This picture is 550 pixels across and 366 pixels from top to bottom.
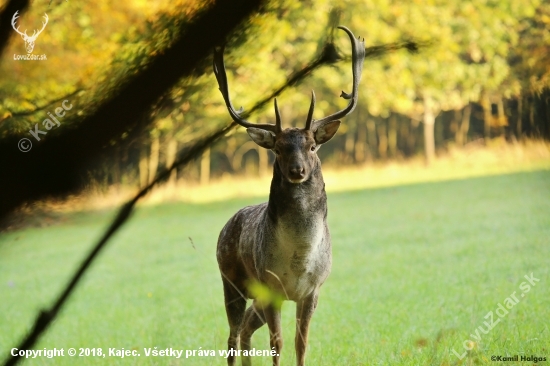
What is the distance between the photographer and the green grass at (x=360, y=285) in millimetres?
6566

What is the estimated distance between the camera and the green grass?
6.57 meters

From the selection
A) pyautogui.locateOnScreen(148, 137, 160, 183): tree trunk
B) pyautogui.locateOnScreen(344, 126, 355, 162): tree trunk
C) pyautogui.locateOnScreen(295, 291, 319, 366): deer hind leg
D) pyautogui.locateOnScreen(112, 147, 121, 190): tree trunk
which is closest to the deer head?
pyautogui.locateOnScreen(295, 291, 319, 366): deer hind leg

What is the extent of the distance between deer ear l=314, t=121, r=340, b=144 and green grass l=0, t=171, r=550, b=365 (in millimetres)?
1184

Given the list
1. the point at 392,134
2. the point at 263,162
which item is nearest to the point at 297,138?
the point at 263,162

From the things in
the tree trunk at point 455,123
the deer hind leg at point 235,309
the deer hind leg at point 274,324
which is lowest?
the deer hind leg at point 274,324

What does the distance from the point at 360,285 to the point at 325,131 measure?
5.60 meters

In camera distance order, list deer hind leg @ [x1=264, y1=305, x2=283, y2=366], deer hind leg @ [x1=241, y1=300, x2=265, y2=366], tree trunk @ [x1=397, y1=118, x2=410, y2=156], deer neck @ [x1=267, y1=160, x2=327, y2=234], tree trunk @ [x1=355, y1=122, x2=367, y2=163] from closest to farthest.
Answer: deer neck @ [x1=267, y1=160, x2=327, y2=234] → deer hind leg @ [x1=264, y1=305, x2=283, y2=366] → deer hind leg @ [x1=241, y1=300, x2=265, y2=366] → tree trunk @ [x1=355, y1=122, x2=367, y2=163] → tree trunk @ [x1=397, y1=118, x2=410, y2=156]

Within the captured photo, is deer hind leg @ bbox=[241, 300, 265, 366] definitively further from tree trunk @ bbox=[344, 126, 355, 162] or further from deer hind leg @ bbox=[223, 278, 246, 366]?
tree trunk @ bbox=[344, 126, 355, 162]

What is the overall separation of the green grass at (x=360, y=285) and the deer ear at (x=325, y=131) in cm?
118

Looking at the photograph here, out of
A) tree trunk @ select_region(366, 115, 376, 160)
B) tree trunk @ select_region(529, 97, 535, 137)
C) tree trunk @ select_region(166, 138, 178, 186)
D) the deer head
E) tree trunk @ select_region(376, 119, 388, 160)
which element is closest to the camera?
tree trunk @ select_region(166, 138, 178, 186)

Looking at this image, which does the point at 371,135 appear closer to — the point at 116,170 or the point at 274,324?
the point at 274,324

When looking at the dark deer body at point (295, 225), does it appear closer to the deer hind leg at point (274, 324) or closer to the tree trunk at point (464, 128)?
the deer hind leg at point (274, 324)

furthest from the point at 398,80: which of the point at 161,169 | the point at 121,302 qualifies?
the point at 161,169

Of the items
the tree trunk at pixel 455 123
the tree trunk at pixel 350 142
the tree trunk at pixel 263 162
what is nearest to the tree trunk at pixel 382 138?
the tree trunk at pixel 350 142
